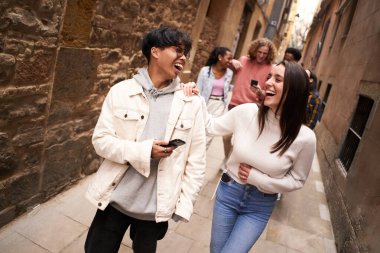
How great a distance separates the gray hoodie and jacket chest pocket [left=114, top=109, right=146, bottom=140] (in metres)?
0.05

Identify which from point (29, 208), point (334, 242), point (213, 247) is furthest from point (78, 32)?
point (334, 242)

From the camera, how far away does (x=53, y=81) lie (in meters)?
2.91

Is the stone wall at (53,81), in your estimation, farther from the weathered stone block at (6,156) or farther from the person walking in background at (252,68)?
the person walking in background at (252,68)

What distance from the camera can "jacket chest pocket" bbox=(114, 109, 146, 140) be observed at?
1760 mm

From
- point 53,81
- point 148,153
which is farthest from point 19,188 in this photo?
point 148,153

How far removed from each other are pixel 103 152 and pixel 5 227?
1740mm

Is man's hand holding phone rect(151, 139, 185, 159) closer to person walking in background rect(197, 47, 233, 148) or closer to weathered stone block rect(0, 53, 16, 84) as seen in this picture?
weathered stone block rect(0, 53, 16, 84)

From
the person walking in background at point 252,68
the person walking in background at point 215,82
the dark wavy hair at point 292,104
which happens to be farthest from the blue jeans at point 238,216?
the person walking in background at point 215,82

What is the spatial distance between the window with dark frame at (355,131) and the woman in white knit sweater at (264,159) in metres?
3.32

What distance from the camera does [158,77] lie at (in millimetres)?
1896

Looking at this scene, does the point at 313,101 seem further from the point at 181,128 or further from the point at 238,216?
the point at 181,128

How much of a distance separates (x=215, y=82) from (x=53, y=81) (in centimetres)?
237

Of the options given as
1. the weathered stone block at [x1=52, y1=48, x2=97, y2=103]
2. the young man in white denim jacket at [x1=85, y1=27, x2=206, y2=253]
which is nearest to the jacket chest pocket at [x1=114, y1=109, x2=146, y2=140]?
the young man in white denim jacket at [x1=85, y1=27, x2=206, y2=253]

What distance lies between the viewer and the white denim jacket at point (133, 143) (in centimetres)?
172
